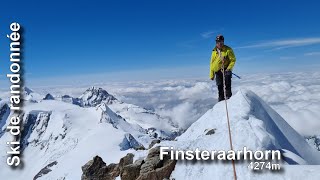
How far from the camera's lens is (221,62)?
929 inches

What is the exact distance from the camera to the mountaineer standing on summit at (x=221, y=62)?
23078 mm

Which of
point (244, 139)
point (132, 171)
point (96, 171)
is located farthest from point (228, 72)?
point (96, 171)

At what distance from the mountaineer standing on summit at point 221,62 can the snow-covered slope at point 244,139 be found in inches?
54.2

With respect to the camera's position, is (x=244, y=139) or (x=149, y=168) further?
(x=149, y=168)

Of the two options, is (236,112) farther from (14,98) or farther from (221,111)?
(14,98)

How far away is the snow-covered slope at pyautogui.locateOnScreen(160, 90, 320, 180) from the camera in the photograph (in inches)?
696

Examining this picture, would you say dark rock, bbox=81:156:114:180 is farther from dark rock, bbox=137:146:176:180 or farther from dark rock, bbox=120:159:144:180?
dark rock, bbox=137:146:176:180

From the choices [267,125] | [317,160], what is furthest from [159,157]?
[317,160]

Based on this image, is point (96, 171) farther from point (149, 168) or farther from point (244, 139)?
point (244, 139)

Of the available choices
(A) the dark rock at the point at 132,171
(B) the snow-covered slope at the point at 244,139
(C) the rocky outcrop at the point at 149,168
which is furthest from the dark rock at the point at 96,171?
(B) the snow-covered slope at the point at 244,139

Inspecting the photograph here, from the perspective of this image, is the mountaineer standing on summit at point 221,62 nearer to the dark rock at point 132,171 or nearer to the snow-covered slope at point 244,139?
the snow-covered slope at point 244,139

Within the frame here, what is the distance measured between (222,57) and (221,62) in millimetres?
487

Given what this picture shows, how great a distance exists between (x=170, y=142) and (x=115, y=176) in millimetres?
7025

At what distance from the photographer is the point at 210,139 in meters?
20.7
